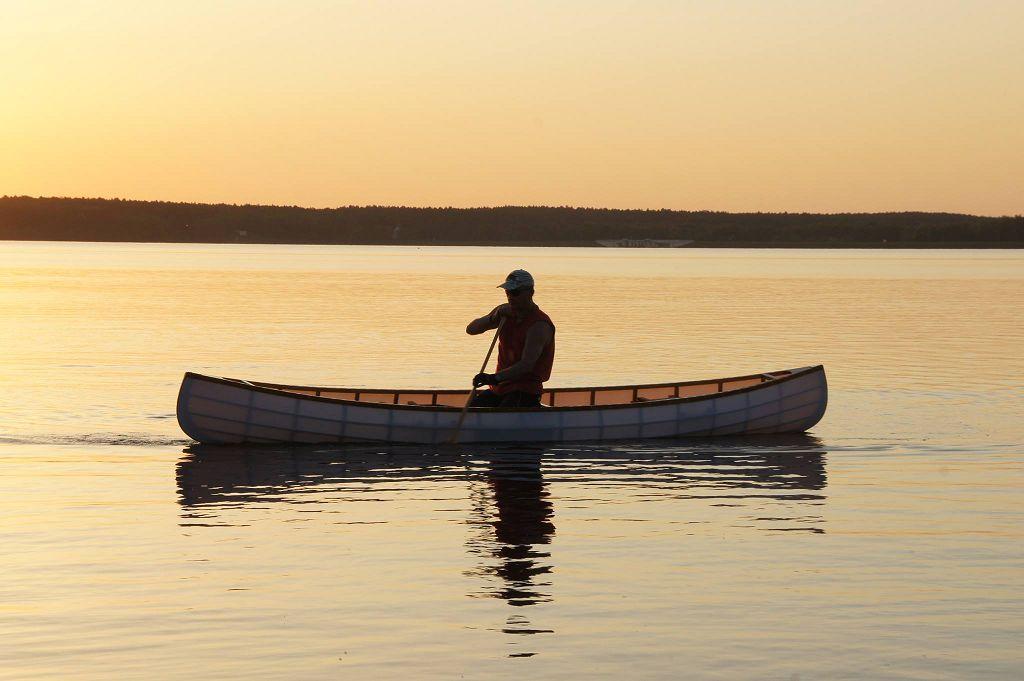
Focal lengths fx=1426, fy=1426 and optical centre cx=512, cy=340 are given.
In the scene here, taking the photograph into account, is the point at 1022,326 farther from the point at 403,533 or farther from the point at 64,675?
the point at 64,675

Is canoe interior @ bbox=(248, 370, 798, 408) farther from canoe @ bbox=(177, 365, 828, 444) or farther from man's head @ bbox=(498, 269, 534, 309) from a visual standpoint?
man's head @ bbox=(498, 269, 534, 309)

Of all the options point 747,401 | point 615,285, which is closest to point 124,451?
point 747,401

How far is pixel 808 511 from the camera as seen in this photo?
1645cm

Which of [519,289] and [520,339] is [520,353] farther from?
[519,289]

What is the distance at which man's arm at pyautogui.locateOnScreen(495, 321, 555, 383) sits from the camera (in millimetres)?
20500

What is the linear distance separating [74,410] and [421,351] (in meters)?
15.7

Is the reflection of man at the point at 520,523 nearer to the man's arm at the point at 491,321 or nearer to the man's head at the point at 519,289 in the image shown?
the man's arm at the point at 491,321

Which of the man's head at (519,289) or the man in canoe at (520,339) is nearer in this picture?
the man's head at (519,289)

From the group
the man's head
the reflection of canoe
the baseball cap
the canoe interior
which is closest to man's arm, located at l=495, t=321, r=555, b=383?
the man's head

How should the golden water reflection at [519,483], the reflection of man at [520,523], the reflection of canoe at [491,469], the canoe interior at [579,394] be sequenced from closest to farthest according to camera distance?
the reflection of man at [520,523] → the golden water reflection at [519,483] → the reflection of canoe at [491,469] → the canoe interior at [579,394]

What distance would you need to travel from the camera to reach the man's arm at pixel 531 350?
20500 mm

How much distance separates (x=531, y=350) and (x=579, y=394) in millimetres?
3988

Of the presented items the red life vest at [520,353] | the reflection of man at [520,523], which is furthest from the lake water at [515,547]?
the red life vest at [520,353]

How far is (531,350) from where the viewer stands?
20562mm
